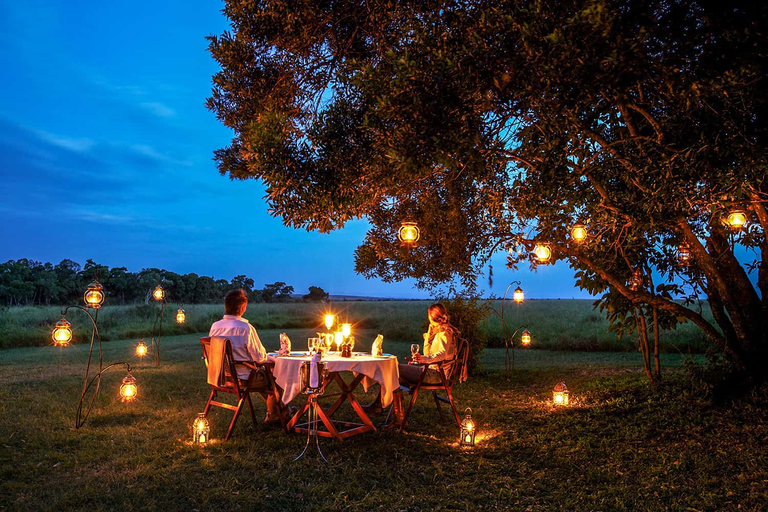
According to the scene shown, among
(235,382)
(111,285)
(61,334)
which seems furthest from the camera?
(111,285)

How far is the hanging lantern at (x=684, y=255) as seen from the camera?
6496 millimetres

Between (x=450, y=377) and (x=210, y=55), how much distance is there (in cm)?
444

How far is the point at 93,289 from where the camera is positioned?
502cm

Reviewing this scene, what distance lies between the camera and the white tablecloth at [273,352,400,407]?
5.04 metres

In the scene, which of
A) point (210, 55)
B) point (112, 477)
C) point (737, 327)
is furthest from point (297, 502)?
point (737, 327)

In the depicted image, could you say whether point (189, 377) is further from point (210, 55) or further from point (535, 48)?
point (535, 48)

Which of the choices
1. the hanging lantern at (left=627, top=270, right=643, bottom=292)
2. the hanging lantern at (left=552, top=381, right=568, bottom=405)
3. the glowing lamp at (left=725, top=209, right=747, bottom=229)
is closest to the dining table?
the hanging lantern at (left=552, top=381, right=568, bottom=405)

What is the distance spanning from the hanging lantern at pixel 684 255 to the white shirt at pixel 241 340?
5.28m

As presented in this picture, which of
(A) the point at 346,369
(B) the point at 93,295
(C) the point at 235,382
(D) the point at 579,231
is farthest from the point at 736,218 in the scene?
(B) the point at 93,295

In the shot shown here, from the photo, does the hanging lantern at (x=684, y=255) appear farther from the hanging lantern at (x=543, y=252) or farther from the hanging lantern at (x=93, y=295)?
the hanging lantern at (x=93, y=295)

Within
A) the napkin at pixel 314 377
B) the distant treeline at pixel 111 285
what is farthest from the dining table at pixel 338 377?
the distant treeline at pixel 111 285

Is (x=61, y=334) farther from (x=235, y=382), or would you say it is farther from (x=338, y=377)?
(x=338, y=377)

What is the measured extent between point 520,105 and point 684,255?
Answer: 4.01 metres

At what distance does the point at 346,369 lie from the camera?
5.01 meters
